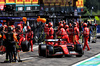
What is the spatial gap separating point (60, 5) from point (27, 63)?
106 feet

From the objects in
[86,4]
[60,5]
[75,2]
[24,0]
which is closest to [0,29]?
[24,0]

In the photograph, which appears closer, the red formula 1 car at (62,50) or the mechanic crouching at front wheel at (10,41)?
the mechanic crouching at front wheel at (10,41)

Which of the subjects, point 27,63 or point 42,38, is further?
point 42,38

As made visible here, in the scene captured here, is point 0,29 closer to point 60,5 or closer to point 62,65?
point 62,65

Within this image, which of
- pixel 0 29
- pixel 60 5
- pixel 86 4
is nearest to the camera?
pixel 0 29

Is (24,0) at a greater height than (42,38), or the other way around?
(24,0)

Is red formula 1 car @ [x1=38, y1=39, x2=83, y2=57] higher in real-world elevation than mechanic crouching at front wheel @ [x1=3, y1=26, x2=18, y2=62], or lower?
lower

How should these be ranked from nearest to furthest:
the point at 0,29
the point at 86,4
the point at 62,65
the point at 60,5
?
the point at 62,65 → the point at 0,29 → the point at 60,5 → the point at 86,4

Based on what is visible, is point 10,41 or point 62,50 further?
point 62,50

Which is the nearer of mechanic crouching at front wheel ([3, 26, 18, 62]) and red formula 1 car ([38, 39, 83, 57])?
mechanic crouching at front wheel ([3, 26, 18, 62])

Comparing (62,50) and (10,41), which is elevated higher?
(10,41)

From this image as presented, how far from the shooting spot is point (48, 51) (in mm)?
16031

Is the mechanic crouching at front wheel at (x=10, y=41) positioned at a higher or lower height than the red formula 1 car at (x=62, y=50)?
higher

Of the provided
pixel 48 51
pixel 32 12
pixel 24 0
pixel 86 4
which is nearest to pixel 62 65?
pixel 48 51
